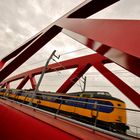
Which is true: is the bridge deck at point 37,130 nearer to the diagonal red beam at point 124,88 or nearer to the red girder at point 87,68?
the diagonal red beam at point 124,88

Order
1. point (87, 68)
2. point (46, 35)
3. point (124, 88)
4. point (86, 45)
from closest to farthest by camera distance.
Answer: point (86, 45) < point (46, 35) < point (124, 88) < point (87, 68)

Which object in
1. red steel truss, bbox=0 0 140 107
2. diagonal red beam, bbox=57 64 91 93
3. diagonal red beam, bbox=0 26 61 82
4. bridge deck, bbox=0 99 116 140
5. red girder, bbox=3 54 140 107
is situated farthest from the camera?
diagonal red beam, bbox=57 64 91 93

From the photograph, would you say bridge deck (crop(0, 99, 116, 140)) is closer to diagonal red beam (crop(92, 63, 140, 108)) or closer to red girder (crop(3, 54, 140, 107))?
diagonal red beam (crop(92, 63, 140, 108))

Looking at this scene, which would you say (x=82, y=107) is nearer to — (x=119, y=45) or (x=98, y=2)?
(x=98, y=2)

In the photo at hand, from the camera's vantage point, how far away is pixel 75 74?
1242 cm

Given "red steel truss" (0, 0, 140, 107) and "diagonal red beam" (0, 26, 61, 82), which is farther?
"diagonal red beam" (0, 26, 61, 82)

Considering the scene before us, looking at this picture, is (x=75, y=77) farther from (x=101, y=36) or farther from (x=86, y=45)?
(x=101, y=36)

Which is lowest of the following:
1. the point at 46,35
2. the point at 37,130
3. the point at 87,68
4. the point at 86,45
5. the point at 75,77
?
the point at 37,130

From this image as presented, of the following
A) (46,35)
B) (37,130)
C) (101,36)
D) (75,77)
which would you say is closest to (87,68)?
(75,77)

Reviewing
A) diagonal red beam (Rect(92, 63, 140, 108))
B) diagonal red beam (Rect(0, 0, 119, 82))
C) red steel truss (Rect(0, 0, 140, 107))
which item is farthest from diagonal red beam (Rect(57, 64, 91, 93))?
diagonal red beam (Rect(0, 0, 119, 82))

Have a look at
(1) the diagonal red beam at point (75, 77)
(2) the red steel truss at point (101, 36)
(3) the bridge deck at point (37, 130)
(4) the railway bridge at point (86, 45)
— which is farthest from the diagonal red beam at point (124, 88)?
(3) the bridge deck at point (37, 130)

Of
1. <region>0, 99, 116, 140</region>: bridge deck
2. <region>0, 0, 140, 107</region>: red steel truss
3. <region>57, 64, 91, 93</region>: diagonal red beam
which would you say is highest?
<region>57, 64, 91, 93</region>: diagonal red beam

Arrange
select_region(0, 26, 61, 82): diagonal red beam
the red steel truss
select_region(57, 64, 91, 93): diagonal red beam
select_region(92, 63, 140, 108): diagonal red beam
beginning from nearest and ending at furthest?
1. the red steel truss
2. select_region(0, 26, 61, 82): diagonal red beam
3. select_region(92, 63, 140, 108): diagonal red beam
4. select_region(57, 64, 91, 93): diagonal red beam

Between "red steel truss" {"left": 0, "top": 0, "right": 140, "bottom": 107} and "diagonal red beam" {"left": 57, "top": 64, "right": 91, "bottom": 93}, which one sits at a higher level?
"diagonal red beam" {"left": 57, "top": 64, "right": 91, "bottom": 93}
